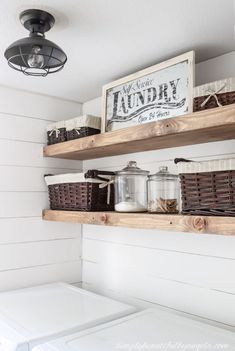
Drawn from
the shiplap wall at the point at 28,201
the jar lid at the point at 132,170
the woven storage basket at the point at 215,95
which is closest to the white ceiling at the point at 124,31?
the woven storage basket at the point at 215,95

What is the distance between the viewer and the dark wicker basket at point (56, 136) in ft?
6.41

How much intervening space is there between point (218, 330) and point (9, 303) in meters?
0.99

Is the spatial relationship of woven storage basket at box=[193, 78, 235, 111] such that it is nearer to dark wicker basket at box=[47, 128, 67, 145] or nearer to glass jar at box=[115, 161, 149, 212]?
glass jar at box=[115, 161, 149, 212]

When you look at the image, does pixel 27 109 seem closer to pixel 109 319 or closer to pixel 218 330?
pixel 109 319

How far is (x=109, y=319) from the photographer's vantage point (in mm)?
1519

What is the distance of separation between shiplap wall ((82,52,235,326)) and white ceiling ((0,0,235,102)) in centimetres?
22

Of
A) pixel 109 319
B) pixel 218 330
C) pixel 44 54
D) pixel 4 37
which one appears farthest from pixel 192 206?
pixel 4 37

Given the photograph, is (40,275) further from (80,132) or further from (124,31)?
(124,31)

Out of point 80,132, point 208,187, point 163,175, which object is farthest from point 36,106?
point 208,187

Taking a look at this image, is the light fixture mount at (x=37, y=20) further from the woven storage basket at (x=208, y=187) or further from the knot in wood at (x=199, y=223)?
the knot in wood at (x=199, y=223)

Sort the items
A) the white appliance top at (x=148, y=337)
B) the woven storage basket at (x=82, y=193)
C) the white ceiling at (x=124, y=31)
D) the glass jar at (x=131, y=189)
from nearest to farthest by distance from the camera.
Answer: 1. the white ceiling at (x=124, y=31)
2. the white appliance top at (x=148, y=337)
3. the glass jar at (x=131, y=189)
4. the woven storage basket at (x=82, y=193)

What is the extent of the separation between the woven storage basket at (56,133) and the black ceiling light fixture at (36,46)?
69 centimetres

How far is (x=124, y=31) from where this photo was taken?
51.3 inches

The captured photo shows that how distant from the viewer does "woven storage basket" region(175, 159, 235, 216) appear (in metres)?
1.17
